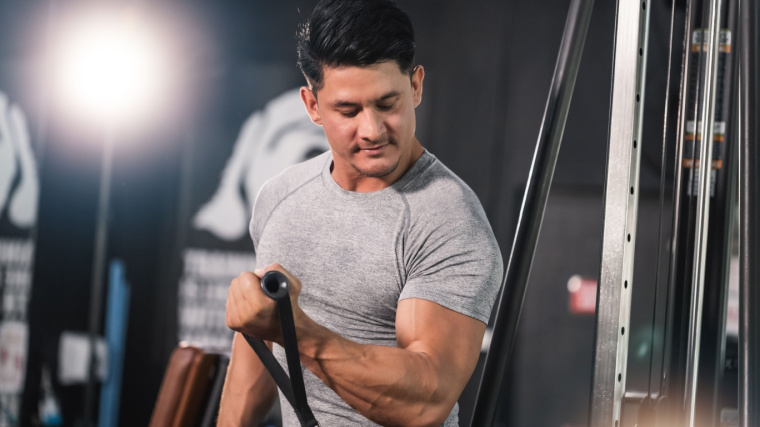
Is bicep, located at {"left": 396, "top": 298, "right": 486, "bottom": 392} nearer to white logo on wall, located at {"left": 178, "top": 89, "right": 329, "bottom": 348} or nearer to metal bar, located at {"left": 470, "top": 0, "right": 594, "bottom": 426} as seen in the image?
metal bar, located at {"left": 470, "top": 0, "right": 594, "bottom": 426}

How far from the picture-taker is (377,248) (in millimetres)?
1407

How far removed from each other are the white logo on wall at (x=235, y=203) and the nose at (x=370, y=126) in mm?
2138

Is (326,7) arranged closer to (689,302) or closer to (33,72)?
(689,302)

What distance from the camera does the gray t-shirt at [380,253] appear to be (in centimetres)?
132

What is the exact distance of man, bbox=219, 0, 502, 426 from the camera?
1.17 meters

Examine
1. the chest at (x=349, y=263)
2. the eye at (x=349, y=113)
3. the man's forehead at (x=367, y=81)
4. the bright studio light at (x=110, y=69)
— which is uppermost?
the bright studio light at (x=110, y=69)

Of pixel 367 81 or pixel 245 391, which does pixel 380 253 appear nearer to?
pixel 367 81

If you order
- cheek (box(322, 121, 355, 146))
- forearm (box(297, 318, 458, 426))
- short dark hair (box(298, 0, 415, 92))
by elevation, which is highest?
short dark hair (box(298, 0, 415, 92))

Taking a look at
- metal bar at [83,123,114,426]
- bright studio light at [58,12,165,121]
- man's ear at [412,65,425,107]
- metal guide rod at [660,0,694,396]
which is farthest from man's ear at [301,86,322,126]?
metal bar at [83,123,114,426]

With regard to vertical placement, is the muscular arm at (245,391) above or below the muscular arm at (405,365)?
below

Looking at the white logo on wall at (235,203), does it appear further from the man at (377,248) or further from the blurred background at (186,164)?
the man at (377,248)

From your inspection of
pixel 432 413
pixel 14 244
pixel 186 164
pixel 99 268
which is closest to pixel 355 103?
pixel 432 413

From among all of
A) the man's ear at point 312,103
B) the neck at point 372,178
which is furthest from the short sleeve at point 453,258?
the man's ear at point 312,103

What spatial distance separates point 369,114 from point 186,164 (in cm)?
243
